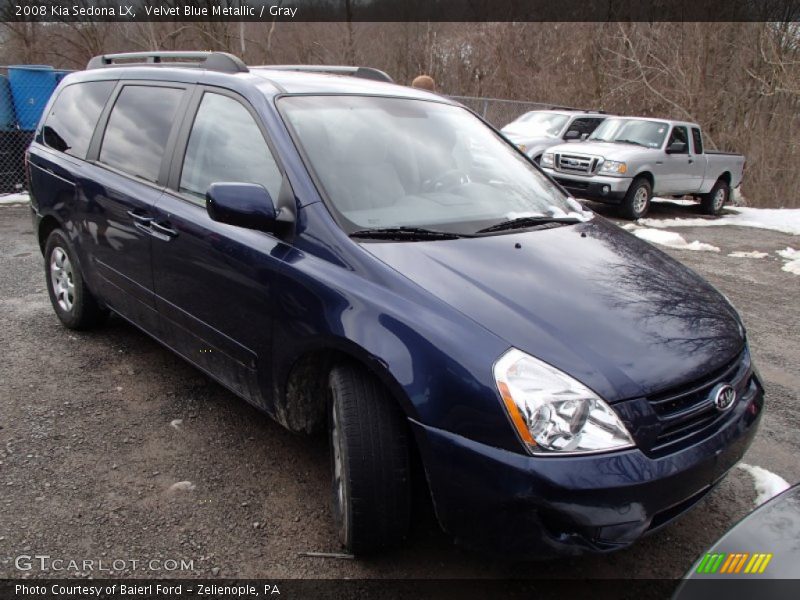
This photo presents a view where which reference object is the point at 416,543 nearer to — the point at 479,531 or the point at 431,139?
the point at 479,531

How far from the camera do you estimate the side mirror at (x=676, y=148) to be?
11227 mm

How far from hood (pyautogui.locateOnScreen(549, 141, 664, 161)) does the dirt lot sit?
6813 mm

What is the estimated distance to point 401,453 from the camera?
2133mm

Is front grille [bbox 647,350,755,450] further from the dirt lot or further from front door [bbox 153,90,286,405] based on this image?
front door [bbox 153,90,286,405]

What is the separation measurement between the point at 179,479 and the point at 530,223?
2.01 meters

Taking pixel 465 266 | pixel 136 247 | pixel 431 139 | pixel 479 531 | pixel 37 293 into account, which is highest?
pixel 431 139

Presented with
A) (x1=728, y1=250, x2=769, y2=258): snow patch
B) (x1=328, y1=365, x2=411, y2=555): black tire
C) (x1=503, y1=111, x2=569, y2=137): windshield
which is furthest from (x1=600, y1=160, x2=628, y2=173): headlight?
(x1=328, y1=365, x2=411, y2=555): black tire

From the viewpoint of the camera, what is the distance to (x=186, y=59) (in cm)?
387

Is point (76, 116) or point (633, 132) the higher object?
point (76, 116)

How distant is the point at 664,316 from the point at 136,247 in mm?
2660

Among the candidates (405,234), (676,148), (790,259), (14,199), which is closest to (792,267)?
(790,259)

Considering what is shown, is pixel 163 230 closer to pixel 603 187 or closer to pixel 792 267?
pixel 792 267

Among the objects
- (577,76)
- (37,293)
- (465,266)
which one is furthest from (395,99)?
(577,76)

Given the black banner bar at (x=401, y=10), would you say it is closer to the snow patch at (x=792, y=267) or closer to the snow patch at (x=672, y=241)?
the snow patch at (x=672, y=241)
